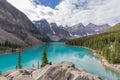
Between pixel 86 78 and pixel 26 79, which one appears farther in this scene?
pixel 86 78

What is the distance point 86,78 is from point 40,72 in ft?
29.4

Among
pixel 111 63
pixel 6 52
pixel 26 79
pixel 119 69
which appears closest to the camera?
pixel 26 79

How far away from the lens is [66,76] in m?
39.0

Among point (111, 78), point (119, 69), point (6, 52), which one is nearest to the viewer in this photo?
point (111, 78)

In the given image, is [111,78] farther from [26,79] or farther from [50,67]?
[26,79]

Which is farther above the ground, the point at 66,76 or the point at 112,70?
the point at 66,76

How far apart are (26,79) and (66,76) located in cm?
806

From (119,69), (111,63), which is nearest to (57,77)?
(119,69)

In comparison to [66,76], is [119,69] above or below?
below

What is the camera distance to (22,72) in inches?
1503

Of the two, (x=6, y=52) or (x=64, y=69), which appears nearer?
(x=64, y=69)

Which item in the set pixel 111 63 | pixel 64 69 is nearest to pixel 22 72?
pixel 64 69

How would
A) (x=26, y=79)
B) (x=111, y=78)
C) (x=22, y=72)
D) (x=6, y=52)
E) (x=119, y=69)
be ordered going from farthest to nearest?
(x=6, y=52) < (x=119, y=69) < (x=111, y=78) < (x=22, y=72) < (x=26, y=79)

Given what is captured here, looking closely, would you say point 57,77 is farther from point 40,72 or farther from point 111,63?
point 111,63
